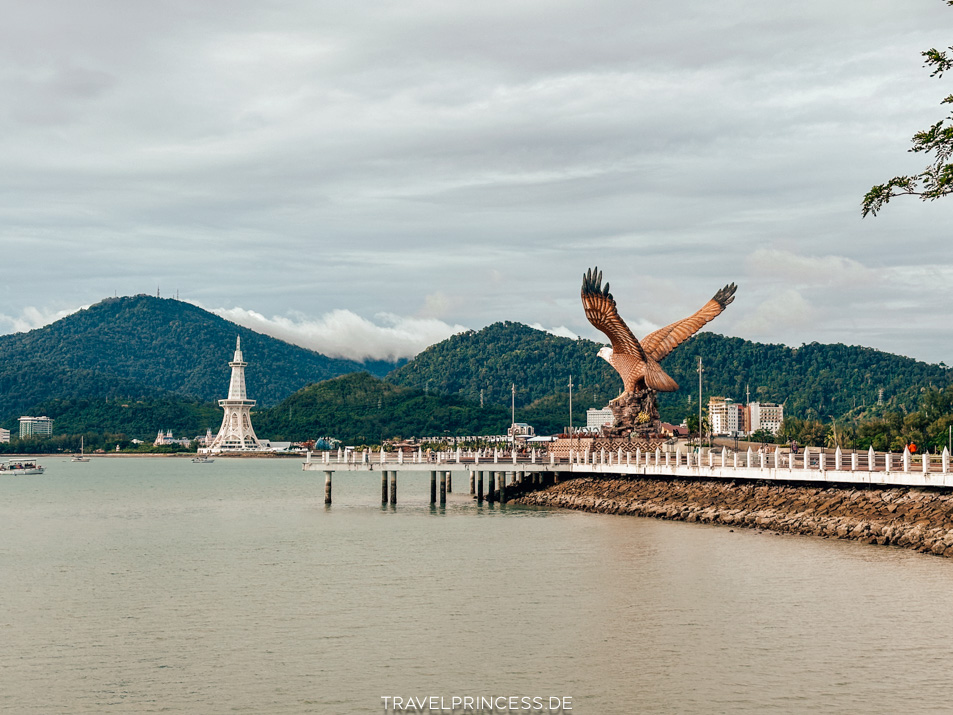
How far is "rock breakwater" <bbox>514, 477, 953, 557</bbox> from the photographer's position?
40969 mm

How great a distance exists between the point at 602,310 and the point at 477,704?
52949 mm

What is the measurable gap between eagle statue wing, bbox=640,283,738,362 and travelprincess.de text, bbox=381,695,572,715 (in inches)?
2309

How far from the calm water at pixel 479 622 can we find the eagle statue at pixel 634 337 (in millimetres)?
23951

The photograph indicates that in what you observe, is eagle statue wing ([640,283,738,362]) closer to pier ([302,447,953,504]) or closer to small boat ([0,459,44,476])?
pier ([302,447,953,504])

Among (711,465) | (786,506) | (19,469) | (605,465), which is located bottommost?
(19,469)

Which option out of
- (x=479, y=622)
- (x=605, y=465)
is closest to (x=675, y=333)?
(x=605, y=465)

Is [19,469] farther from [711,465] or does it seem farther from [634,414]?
[711,465]

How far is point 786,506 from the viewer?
4938 centimetres

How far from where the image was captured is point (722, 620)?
2997cm

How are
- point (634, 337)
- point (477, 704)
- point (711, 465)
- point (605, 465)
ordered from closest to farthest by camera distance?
point (477, 704) < point (711, 465) < point (605, 465) < point (634, 337)

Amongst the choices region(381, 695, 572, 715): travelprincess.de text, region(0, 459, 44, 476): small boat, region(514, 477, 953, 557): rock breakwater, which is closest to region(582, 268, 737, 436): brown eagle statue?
region(514, 477, 953, 557): rock breakwater

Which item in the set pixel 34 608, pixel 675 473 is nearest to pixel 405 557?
pixel 34 608

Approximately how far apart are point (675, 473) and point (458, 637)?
109 feet

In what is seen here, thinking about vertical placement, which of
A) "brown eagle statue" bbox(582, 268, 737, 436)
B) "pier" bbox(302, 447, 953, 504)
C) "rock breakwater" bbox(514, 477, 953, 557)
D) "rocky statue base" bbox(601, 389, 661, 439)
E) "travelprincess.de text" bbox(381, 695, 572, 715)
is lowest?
"travelprincess.de text" bbox(381, 695, 572, 715)
